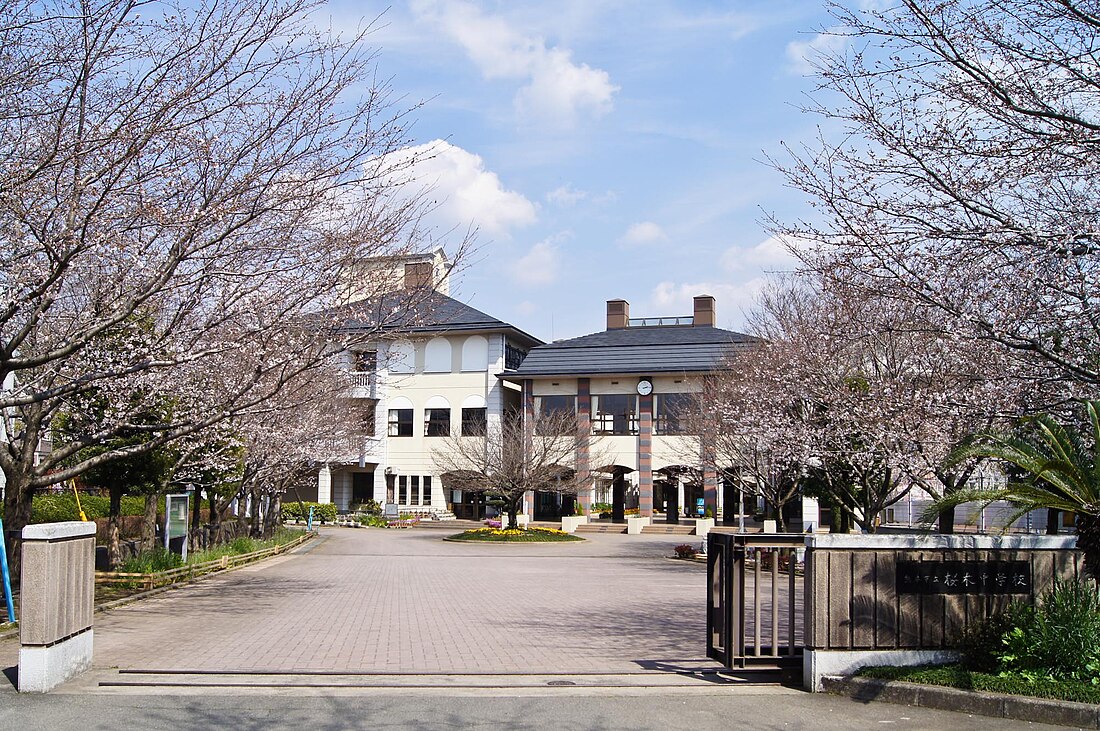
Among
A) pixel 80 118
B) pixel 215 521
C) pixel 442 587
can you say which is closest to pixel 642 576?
pixel 442 587

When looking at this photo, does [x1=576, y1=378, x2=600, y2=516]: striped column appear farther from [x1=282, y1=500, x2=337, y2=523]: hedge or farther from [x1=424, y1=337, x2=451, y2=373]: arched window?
[x1=282, y1=500, x2=337, y2=523]: hedge

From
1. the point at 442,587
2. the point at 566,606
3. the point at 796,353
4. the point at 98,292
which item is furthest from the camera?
the point at 796,353

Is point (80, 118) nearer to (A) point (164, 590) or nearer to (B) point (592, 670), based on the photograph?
(B) point (592, 670)

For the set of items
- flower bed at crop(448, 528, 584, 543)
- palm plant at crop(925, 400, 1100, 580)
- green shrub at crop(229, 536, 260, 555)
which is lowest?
flower bed at crop(448, 528, 584, 543)

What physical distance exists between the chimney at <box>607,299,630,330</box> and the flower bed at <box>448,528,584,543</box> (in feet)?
67.3

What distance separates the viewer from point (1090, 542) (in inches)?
336

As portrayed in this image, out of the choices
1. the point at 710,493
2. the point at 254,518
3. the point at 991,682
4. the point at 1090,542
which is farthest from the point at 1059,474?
the point at 710,493

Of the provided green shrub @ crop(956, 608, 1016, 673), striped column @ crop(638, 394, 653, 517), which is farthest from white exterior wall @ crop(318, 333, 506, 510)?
green shrub @ crop(956, 608, 1016, 673)

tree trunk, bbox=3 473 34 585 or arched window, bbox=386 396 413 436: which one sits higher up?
arched window, bbox=386 396 413 436

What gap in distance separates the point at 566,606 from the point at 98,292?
9006 mm

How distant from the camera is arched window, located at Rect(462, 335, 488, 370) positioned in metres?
55.0

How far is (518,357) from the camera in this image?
5753 centimetres

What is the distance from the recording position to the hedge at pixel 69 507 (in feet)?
92.0

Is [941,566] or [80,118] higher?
[80,118]
